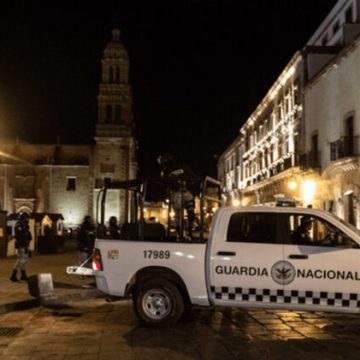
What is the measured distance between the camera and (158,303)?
9594 millimetres

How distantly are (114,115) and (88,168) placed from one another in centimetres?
753

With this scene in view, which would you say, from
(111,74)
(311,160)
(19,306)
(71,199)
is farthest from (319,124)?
(71,199)

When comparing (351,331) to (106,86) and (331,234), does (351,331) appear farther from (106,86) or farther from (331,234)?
(106,86)

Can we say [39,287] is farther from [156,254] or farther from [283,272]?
[283,272]

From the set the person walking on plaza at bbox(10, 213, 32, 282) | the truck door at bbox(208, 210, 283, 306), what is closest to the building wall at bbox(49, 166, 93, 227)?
the person walking on plaza at bbox(10, 213, 32, 282)

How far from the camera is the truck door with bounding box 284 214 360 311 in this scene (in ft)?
28.6

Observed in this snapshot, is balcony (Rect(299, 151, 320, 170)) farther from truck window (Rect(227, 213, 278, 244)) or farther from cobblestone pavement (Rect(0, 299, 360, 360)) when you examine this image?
truck window (Rect(227, 213, 278, 244))

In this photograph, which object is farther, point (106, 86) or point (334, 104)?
point (106, 86)

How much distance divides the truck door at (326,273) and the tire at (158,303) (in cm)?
176

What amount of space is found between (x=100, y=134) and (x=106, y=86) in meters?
5.93

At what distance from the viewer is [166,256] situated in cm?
945

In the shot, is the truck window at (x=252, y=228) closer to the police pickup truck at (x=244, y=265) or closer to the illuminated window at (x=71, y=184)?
the police pickup truck at (x=244, y=265)

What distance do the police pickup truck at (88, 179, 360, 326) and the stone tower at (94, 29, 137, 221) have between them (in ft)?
212

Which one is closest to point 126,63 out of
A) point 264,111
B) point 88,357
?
point 264,111
